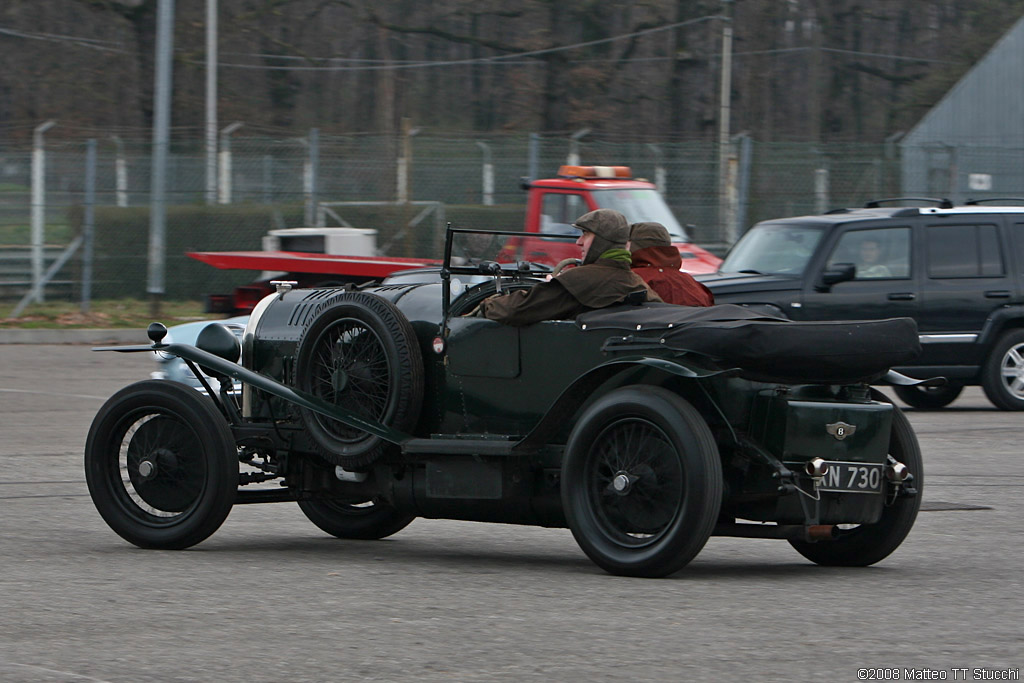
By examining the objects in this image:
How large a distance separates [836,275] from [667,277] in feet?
23.4

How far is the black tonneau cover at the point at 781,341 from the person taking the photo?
6.22 metres

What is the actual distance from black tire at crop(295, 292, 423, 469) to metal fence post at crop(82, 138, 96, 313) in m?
16.4

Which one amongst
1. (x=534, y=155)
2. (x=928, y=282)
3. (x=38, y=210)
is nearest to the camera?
(x=928, y=282)

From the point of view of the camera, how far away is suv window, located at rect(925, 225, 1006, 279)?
14320 millimetres

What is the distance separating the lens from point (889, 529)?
→ 6781 millimetres

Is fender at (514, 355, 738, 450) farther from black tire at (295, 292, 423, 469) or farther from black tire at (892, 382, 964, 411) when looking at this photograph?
black tire at (892, 382, 964, 411)

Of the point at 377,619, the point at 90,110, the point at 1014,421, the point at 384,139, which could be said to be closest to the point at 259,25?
the point at 90,110

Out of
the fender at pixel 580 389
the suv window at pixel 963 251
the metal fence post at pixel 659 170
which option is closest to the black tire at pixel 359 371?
the fender at pixel 580 389

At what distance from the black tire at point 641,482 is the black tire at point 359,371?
947 millimetres

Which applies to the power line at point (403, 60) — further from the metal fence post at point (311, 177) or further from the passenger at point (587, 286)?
Result: the passenger at point (587, 286)

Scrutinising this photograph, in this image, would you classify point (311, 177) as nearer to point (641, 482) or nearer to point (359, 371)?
point (359, 371)

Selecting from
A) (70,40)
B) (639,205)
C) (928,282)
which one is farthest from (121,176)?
(70,40)

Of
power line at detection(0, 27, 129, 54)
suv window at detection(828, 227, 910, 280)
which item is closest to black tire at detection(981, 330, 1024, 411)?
suv window at detection(828, 227, 910, 280)

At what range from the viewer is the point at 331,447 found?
23.7 feet
